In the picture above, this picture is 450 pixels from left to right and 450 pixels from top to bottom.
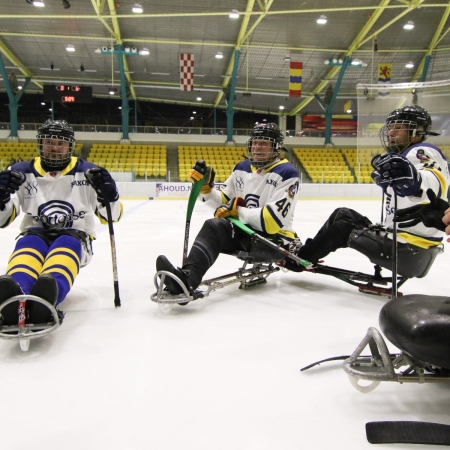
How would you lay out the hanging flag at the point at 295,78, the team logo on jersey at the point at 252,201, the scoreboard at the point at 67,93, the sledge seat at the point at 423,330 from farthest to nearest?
1. the scoreboard at the point at 67,93
2. the hanging flag at the point at 295,78
3. the team logo on jersey at the point at 252,201
4. the sledge seat at the point at 423,330

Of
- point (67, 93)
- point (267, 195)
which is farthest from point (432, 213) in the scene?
point (67, 93)

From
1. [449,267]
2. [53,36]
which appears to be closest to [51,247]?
[449,267]

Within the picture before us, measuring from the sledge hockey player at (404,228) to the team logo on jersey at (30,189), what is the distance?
1530mm

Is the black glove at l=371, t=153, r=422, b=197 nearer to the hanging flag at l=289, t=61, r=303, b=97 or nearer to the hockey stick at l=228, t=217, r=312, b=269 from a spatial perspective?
the hockey stick at l=228, t=217, r=312, b=269

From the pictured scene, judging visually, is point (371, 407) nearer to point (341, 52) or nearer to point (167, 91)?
point (341, 52)

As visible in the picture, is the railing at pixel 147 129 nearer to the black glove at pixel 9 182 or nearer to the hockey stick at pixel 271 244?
the hockey stick at pixel 271 244

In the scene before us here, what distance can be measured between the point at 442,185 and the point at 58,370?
1.70m

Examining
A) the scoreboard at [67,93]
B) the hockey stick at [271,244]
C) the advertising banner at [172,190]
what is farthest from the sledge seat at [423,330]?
the scoreboard at [67,93]

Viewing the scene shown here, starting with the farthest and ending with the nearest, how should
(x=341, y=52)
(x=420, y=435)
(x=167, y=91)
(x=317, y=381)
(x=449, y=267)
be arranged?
1. (x=167, y=91)
2. (x=341, y=52)
3. (x=449, y=267)
4. (x=317, y=381)
5. (x=420, y=435)

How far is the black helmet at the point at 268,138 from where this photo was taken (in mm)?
2393

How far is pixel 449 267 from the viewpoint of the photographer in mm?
2965

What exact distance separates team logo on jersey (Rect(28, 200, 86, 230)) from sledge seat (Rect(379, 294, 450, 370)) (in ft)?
5.29

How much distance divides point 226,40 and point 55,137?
12751mm

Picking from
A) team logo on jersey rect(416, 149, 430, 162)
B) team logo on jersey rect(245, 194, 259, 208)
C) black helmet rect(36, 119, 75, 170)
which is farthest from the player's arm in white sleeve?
black helmet rect(36, 119, 75, 170)
